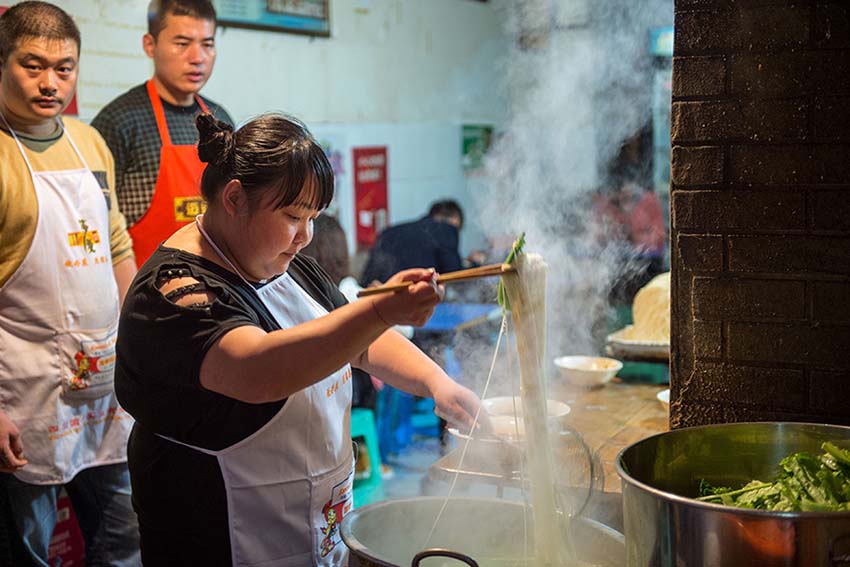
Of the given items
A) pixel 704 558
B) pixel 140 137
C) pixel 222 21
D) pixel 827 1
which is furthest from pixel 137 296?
pixel 222 21

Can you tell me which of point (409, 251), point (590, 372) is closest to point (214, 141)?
point (590, 372)

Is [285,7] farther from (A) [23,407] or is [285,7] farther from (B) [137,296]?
(B) [137,296]

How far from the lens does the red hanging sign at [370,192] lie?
319 inches

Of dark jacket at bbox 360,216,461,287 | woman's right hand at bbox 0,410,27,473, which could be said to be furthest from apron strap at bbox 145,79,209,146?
dark jacket at bbox 360,216,461,287

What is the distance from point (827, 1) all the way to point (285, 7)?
541 cm

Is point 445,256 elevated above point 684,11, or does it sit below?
below

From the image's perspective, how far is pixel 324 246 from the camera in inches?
210

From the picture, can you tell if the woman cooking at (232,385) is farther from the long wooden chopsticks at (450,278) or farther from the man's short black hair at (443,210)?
the man's short black hair at (443,210)

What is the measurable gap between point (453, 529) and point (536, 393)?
42 cm

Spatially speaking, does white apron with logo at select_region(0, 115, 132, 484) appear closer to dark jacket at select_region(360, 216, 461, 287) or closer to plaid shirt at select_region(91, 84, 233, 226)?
plaid shirt at select_region(91, 84, 233, 226)

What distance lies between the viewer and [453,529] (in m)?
2.21

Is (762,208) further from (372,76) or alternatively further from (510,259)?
(372,76)

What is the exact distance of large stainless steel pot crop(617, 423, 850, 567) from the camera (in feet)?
4.97

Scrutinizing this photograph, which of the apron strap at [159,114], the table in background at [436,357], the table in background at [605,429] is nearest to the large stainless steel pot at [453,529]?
the table in background at [605,429]
